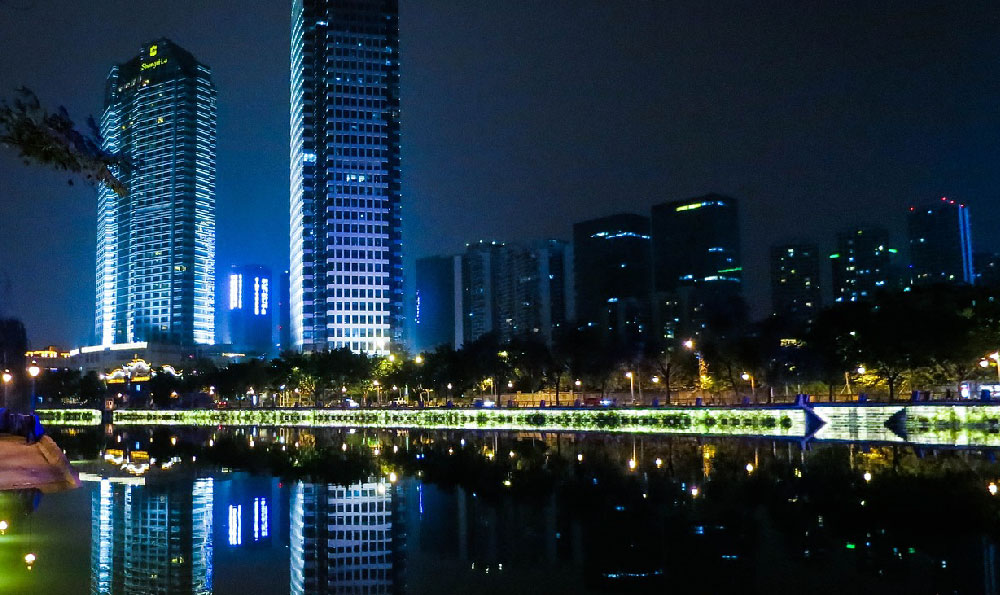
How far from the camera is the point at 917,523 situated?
15.3m

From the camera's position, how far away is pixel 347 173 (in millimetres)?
178250

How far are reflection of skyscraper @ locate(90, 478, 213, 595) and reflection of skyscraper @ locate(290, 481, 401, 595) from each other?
1377mm

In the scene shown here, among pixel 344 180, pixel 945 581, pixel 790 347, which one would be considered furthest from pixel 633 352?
pixel 344 180

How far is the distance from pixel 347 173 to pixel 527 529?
548 ft

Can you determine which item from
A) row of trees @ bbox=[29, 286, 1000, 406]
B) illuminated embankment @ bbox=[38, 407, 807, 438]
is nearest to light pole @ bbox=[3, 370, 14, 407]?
illuminated embankment @ bbox=[38, 407, 807, 438]

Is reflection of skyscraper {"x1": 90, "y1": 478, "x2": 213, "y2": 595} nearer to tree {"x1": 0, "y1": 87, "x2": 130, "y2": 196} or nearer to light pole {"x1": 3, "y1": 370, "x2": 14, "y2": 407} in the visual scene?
tree {"x1": 0, "y1": 87, "x2": 130, "y2": 196}

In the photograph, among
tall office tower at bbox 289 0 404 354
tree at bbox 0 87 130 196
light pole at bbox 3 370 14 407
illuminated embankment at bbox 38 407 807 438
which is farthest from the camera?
tall office tower at bbox 289 0 404 354

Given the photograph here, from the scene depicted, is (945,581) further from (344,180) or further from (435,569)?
(344,180)

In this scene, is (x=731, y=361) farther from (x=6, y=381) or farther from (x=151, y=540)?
(x=6, y=381)

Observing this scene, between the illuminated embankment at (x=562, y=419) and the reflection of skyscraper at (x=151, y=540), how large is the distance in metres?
33.6

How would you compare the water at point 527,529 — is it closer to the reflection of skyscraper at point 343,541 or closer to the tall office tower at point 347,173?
the reflection of skyscraper at point 343,541

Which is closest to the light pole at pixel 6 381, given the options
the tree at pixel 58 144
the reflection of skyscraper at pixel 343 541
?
the reflection of skyscraper at pixel 343 541

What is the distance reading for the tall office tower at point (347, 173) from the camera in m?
178

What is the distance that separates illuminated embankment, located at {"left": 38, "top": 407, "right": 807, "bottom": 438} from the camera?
5819 cm
